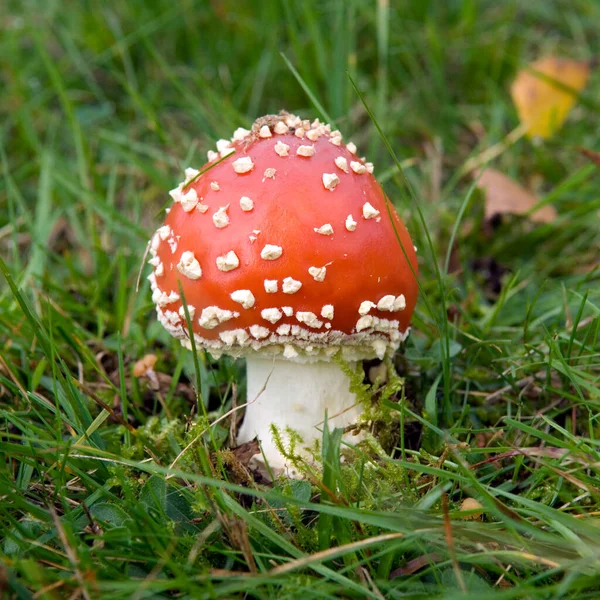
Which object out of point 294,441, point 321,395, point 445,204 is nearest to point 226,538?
point 294,441

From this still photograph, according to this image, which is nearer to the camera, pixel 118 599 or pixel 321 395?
pixel 118 599

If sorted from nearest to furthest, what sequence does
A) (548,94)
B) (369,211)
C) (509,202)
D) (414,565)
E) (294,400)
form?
(414,565) < (369,211) < (294,400) < (509,202) < (548,94)

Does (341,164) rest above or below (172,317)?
above

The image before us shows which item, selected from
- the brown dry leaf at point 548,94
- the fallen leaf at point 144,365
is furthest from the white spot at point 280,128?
the brown dry leaf at point 548,94

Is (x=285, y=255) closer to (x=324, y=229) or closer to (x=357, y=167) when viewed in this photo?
(x=324, y=229)

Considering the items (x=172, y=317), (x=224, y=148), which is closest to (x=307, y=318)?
(x=172, y=317)

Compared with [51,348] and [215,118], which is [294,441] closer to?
[51,348]

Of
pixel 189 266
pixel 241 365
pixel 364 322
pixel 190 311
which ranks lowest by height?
pixel 241 365
